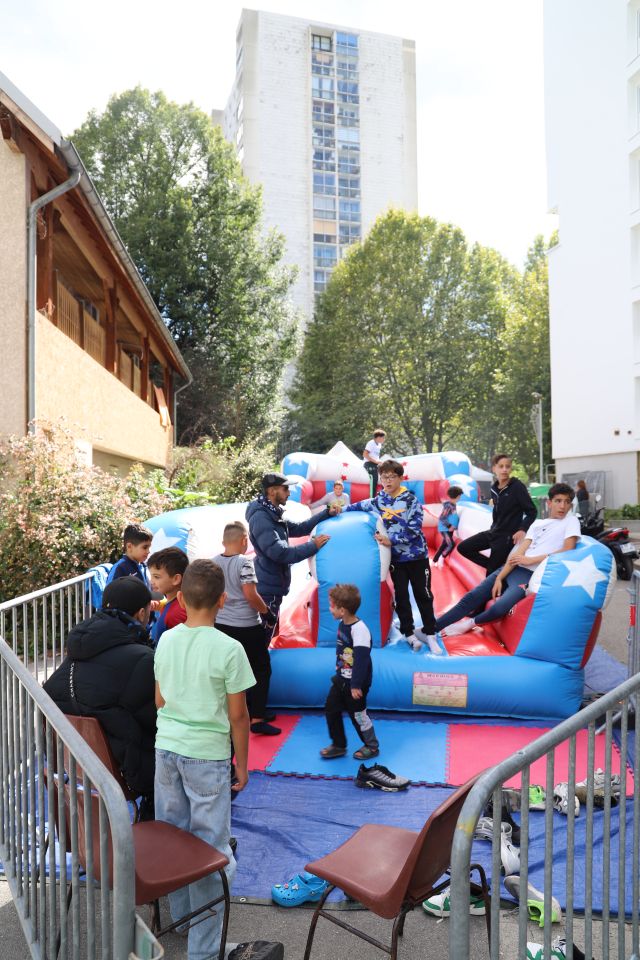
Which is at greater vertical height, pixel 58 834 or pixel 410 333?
pixel 410 333

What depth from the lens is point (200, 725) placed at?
316 centimetres

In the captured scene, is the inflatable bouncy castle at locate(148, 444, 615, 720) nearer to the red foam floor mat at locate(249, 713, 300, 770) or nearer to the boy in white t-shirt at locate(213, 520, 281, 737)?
the red foam floor mat at locate(249, 713, 300, 770)

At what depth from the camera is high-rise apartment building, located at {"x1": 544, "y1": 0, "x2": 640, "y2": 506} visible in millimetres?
25500

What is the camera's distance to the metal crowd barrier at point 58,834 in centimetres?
200

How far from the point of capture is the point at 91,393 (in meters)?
13.6

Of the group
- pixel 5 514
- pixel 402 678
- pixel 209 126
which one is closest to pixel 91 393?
pixel 5 514

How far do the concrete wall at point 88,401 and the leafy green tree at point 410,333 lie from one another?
1824cm

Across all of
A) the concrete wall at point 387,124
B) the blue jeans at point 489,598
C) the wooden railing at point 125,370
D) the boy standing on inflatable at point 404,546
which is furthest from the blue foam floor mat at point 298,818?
the concrete wall at point 387,124

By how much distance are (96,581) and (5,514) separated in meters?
2.90

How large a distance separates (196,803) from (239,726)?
360 mm

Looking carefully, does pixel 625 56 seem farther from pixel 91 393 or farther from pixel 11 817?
pixel 11 817

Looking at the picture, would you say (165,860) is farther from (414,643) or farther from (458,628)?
(458,628)

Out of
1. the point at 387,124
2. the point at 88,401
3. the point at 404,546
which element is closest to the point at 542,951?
the point at 404,546

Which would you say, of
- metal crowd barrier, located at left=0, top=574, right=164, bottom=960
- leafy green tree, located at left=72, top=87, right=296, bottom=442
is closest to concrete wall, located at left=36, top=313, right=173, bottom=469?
metal crowd barrier, located at left=0, top=574, right=164, bottom=960
